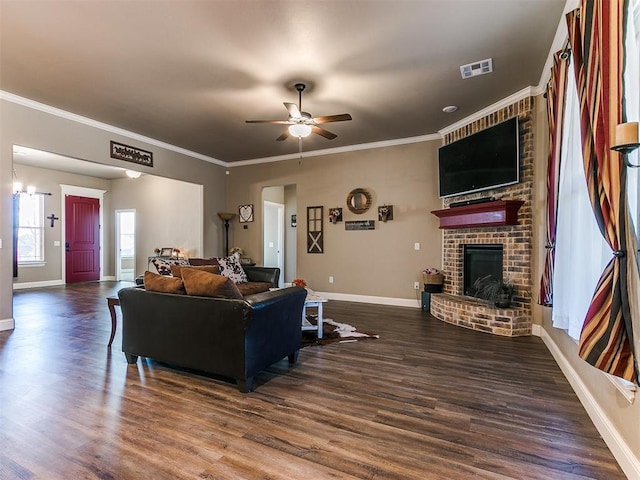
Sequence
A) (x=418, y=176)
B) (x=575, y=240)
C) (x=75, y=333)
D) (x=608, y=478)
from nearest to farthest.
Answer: (x=608, y=478), (x=575, y=240), (x=75, y=333), (x=418, y=176)

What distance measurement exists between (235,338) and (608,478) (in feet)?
7.07

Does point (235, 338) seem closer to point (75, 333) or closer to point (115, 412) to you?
point (115, 412)

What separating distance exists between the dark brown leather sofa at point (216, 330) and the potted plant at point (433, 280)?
9.38 feet

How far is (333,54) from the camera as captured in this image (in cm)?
307

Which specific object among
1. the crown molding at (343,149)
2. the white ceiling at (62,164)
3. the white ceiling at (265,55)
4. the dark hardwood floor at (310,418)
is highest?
the white ceiling at (265,55)

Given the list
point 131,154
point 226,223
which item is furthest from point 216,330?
point 226,223

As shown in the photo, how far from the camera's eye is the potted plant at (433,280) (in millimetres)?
5094

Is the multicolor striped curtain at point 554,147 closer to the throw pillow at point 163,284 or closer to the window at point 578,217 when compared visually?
the window at point 578,217

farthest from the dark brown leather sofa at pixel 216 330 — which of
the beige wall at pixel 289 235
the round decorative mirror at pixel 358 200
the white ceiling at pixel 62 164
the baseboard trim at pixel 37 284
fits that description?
the baseboard trim at pixel 37 284

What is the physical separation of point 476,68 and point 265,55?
6.90ft

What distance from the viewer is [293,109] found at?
11.0 ft

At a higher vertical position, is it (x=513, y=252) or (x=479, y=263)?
(x=513, y=252)

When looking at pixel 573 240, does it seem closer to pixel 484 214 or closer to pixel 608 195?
pixel 608 195

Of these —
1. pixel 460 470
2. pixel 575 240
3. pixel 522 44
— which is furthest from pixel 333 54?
pixel 460 470
